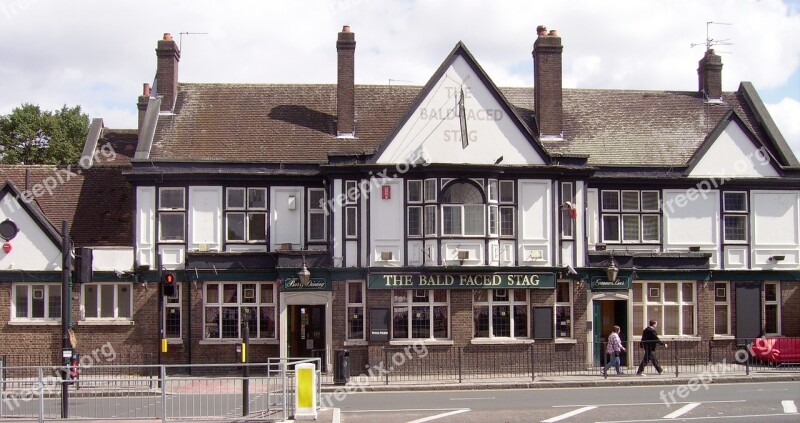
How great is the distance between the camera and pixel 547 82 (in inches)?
1277

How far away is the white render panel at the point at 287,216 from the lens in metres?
32.0

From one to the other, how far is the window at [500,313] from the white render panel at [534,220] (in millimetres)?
1272

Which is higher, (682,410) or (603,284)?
(603,284)

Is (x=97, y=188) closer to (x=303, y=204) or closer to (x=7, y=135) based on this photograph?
(x=303, y=204)

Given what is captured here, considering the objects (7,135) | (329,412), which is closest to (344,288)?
(329,412)

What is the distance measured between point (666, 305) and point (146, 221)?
58.8 ft

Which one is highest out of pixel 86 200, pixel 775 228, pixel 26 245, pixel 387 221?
pixel 86 200

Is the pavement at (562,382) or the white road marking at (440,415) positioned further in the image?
the pavement at (562,382)

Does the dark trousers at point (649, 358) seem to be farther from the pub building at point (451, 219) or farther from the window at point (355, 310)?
the window at point (355, 310)

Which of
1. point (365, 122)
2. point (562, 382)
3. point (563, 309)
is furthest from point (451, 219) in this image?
point (562, 382)

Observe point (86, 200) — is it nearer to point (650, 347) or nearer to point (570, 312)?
point (570, 312)

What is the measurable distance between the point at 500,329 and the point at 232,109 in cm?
1255

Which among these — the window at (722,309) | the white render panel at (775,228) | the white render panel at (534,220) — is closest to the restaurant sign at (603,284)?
the white render panel at (534,220)

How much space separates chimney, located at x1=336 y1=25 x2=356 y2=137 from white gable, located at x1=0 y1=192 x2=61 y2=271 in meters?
10.4
